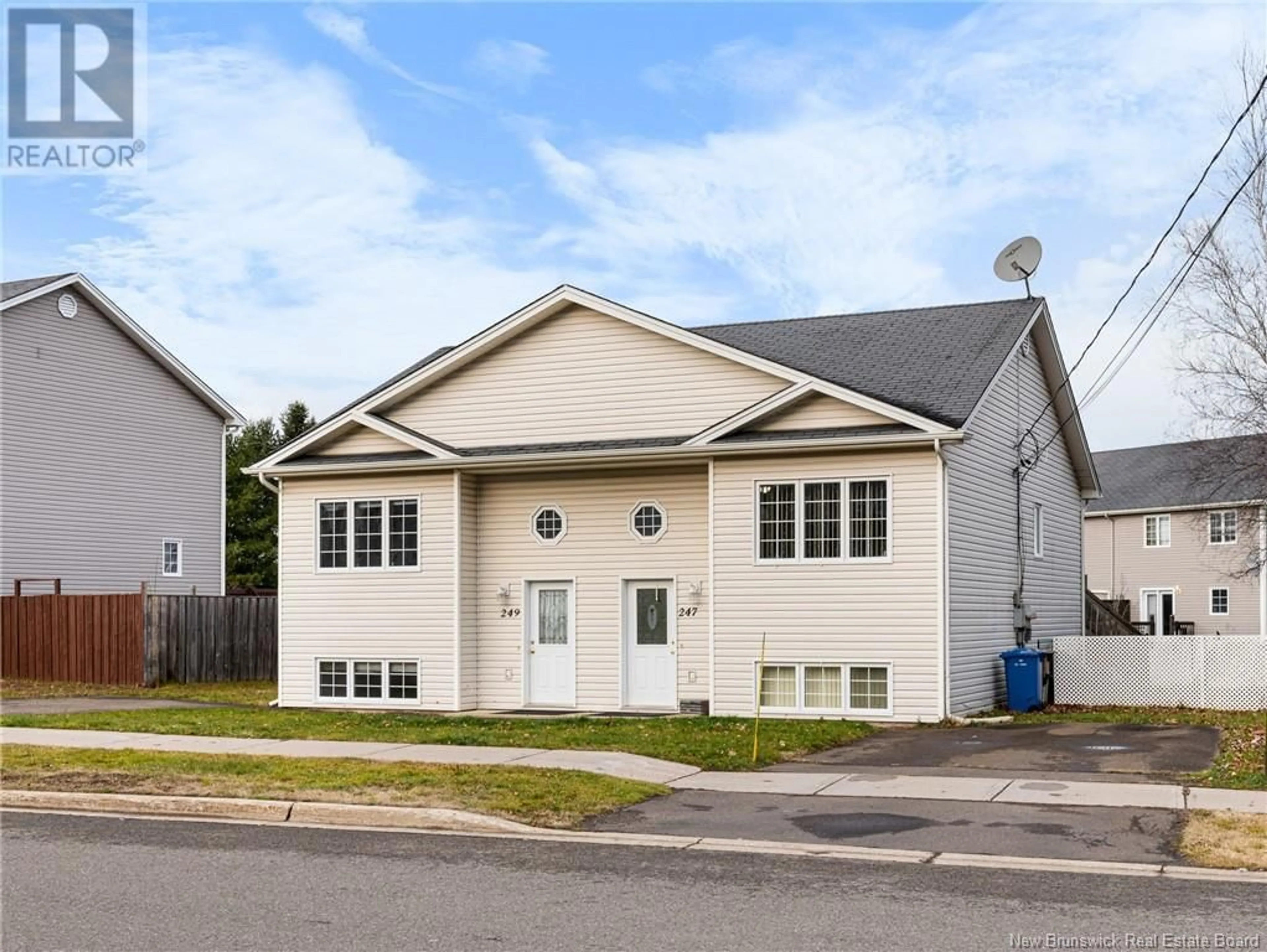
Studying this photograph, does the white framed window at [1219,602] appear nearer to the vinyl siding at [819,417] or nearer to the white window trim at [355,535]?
the vinyl siding at [819,417]

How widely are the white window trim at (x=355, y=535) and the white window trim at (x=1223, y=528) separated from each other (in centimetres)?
3249

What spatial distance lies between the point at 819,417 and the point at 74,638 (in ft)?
54.9

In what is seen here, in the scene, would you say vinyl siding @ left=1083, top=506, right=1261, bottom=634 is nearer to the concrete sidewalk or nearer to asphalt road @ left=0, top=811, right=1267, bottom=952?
the concrete sidewalk

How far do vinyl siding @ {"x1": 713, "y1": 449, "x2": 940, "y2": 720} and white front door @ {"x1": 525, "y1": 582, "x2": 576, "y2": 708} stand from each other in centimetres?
284

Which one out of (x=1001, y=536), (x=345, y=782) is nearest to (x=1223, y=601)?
(x=1001, y=536)

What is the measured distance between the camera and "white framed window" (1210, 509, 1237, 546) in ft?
164

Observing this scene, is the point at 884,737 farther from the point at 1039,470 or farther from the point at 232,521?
the point at 232,521

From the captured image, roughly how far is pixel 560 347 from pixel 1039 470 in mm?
9177

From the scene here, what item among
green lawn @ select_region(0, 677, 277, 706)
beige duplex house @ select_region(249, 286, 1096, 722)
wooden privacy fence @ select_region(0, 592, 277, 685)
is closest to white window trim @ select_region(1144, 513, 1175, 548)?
beige duplex house @ select_region(249, 286, 1096, 722)

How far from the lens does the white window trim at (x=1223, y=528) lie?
1917 inches

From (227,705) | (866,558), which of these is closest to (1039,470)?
(866,558)

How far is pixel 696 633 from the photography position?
73.2ft

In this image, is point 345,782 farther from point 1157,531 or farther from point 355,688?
point 1157,531

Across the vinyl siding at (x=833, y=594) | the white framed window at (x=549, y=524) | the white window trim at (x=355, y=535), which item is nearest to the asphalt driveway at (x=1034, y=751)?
the vinyl siding at (x=833, y=594)
